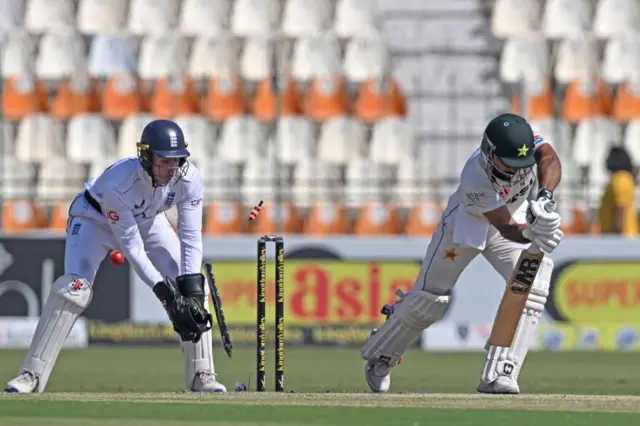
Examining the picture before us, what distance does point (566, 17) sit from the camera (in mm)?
17422

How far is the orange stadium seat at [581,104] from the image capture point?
16.3 metres

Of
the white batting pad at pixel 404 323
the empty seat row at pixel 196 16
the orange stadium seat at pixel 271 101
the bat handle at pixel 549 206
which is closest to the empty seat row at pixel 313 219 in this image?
the orange stadium seat at pixel 271 101

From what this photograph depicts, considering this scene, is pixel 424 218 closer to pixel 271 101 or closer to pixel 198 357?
pixel 271 101

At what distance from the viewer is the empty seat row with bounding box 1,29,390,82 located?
→ 55.3ft

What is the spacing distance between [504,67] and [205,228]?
13.8 feet

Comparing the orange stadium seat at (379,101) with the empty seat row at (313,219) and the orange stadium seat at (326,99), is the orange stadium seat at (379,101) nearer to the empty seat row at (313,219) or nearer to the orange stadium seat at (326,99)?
the orange stadium seat at (326,99)

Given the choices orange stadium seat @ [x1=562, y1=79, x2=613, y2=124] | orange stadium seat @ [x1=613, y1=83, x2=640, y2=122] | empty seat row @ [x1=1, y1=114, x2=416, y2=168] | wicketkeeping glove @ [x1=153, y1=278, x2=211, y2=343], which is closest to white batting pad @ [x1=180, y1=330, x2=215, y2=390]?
wicketkeeping glove @ [x1=153, y1=278, x2=211, y2=343]

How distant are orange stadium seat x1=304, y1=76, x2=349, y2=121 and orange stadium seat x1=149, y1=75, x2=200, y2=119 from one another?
52.1 inches

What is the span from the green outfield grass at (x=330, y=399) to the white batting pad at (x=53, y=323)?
0.25 m

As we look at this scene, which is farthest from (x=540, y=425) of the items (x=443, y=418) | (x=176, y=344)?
(x=176, y=344)

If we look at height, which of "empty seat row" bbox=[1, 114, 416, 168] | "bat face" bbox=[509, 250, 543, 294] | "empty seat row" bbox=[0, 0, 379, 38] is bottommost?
"bat face" bbox=[509, 250, 543, 294]

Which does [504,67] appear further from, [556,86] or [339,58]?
[339,58]

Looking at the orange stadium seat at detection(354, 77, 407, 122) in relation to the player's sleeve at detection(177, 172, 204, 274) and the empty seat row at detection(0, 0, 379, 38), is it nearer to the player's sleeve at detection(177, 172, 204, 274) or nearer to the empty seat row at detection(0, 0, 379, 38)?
the empty seat row at detection(0, 0, 379, 38)

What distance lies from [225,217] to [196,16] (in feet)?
12.2
